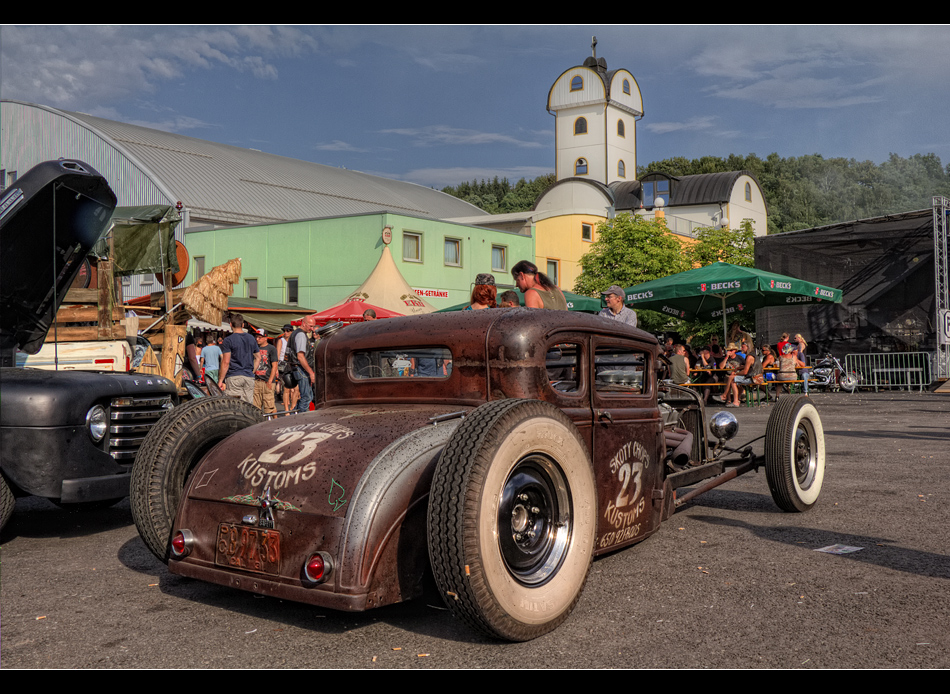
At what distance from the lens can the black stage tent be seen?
78.6 ft

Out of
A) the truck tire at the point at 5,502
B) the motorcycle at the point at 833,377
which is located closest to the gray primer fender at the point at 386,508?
the truck tire at the point at 5,502

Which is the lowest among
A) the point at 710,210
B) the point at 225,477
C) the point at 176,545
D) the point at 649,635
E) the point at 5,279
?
the point at 649,635

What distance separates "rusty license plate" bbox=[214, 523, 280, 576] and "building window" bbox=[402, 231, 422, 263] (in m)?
26.1

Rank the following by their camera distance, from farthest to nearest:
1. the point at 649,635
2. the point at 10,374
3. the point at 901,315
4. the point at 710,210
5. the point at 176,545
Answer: the point at 710,210 → the point at 901,315 → the point at 10,374 → the point at 176,545 → the point at 649,635

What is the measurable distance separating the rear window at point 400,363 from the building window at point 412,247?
24780mm

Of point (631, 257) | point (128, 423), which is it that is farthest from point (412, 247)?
point (128, 423)

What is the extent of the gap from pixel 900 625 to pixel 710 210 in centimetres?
5080

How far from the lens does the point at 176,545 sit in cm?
372

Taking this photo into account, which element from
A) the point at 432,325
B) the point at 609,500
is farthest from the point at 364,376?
the point at 609,500

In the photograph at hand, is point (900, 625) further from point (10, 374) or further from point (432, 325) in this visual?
point (10, 374)

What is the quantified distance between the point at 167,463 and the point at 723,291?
14.4 m

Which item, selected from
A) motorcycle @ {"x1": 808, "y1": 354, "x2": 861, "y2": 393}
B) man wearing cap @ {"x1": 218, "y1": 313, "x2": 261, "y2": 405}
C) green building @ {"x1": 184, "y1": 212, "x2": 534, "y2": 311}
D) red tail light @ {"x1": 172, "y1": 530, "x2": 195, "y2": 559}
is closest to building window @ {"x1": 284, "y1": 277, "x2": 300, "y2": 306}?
green building @ {"x1": 184, "y1": 212, "x2": 534, "y2": 311}

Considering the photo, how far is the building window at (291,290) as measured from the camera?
30172 mm

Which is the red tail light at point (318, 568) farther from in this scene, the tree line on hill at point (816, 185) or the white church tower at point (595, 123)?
the tree line on hill at point (816, 185)
